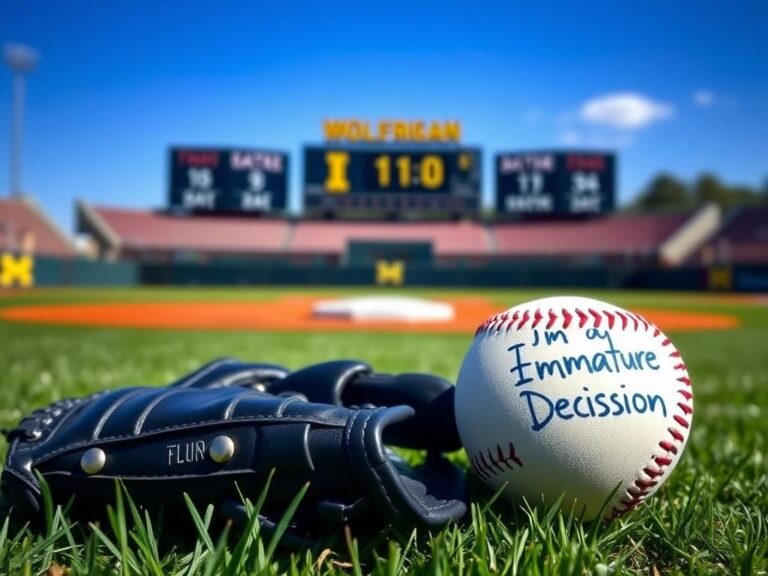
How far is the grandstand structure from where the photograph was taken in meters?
29.6

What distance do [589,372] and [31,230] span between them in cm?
3275

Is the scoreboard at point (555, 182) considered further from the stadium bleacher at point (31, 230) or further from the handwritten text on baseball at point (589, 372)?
the handwritten text on baseball at point (589, 372)

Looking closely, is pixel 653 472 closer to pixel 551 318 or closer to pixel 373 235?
pixel 551 318

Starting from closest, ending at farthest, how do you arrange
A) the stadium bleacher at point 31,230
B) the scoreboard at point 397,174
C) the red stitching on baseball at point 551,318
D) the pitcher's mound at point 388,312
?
the red stitching on baseball at point 551,318
the pitcher's mound at point 388,312
the scoreboard at point 397,174
the stadium bleacher at point 31,230

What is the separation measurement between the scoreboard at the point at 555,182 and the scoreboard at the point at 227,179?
1049 centimetres

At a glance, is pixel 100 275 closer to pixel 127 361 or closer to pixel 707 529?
pixel 127 361

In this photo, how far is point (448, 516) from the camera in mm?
1142

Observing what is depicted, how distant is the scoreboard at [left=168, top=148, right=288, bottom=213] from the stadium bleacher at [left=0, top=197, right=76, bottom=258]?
6675mm

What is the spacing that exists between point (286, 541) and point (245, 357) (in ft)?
13.3

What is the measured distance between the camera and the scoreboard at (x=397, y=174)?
85.4 ft

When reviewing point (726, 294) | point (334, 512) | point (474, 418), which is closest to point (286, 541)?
point (334, 512)

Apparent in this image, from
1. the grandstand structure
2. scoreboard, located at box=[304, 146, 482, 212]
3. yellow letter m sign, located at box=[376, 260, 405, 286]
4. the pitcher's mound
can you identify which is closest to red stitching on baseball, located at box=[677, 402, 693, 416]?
the pitcher's mound

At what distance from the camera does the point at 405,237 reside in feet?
99.0

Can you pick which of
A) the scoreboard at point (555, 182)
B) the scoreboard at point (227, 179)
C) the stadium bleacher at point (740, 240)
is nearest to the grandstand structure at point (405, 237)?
the stadium bleacher at point (740, 240)
